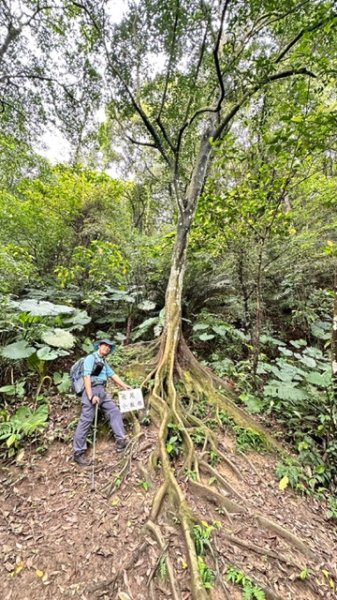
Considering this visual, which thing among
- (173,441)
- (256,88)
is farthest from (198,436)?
(256,88)

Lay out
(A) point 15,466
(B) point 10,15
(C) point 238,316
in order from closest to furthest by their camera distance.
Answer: (A) point 15,466
(C) point 238,316
(B) point 10,15

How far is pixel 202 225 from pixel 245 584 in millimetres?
4367

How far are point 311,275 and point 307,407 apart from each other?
110 inches

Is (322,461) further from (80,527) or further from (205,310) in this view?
(205,310)

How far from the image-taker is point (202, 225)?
4.61 meters

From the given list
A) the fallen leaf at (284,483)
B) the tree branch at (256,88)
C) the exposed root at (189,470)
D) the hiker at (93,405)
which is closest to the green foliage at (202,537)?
→ the exposed root at (189,470)

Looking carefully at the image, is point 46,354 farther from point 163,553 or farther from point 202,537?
point 202,537

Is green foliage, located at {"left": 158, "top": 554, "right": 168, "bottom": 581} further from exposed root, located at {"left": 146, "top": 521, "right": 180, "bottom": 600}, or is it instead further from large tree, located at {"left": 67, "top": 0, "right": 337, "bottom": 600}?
large tree, located at {"left": 67, "top": 0, "right": 337, "bottom": 600}

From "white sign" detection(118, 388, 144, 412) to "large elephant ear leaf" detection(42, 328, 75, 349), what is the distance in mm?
1039

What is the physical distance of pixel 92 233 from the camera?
6.27 m

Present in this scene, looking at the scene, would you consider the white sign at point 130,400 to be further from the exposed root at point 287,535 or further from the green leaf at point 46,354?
the exposed root at point 287,535

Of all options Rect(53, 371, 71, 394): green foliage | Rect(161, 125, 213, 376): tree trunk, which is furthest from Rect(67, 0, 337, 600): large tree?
Rect(53, 371, 71, 394): green foliage

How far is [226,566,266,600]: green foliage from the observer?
5.27 ft

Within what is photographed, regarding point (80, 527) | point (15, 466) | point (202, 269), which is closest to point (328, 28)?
point (202, 269)
